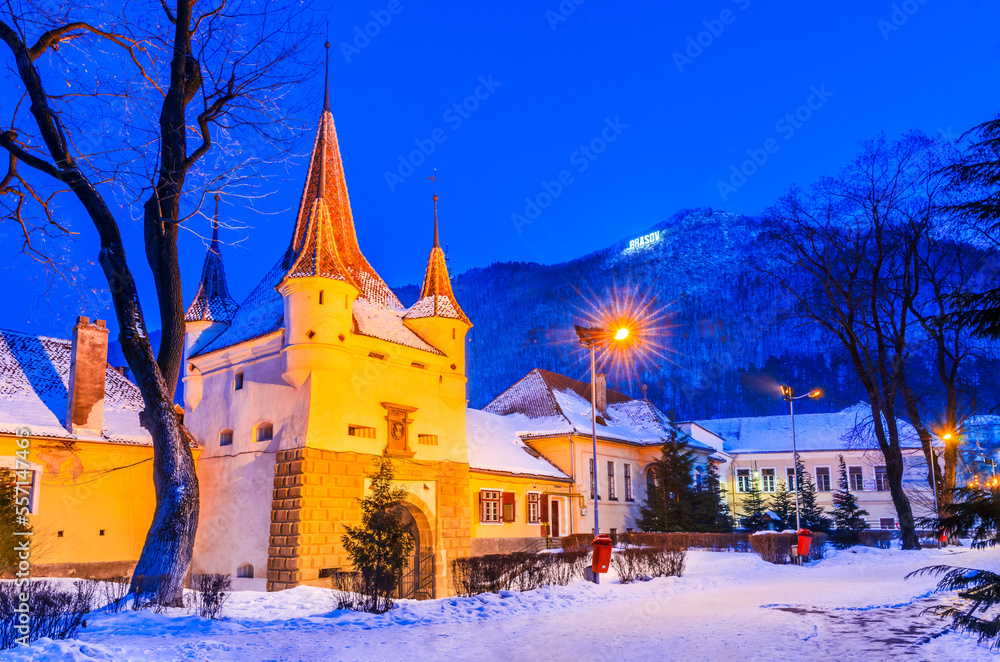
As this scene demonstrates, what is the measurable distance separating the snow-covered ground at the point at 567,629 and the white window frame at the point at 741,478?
49129 millimetres

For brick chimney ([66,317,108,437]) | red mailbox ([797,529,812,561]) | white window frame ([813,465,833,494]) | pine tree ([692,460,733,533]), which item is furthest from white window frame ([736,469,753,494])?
brick chimney ([66,317,108,437])

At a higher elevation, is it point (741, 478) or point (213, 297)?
point (213, 297)

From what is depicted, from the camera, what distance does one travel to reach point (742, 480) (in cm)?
6675

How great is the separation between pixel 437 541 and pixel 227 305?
1370 cm

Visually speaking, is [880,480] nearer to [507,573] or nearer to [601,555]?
[601,555]

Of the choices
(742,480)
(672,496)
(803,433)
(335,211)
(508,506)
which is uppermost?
(335,211)

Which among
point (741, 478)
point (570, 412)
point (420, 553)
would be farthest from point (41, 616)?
point (741, 478)

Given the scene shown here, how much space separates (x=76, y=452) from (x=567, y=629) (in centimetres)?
1866

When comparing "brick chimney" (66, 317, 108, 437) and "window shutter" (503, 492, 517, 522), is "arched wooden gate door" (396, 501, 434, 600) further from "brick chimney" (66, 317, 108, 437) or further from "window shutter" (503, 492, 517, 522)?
"brick chimney" (66, 317, 108, 437)

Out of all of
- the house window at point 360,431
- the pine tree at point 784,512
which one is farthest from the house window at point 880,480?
the house window at point 360,431

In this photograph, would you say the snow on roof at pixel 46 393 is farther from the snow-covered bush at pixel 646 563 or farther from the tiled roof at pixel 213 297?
the snow-covered bush at pixel 646 563

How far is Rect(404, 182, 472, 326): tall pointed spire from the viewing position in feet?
105

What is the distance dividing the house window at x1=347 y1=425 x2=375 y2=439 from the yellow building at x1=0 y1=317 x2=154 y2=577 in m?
6.71

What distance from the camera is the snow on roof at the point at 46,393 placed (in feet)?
77.0
